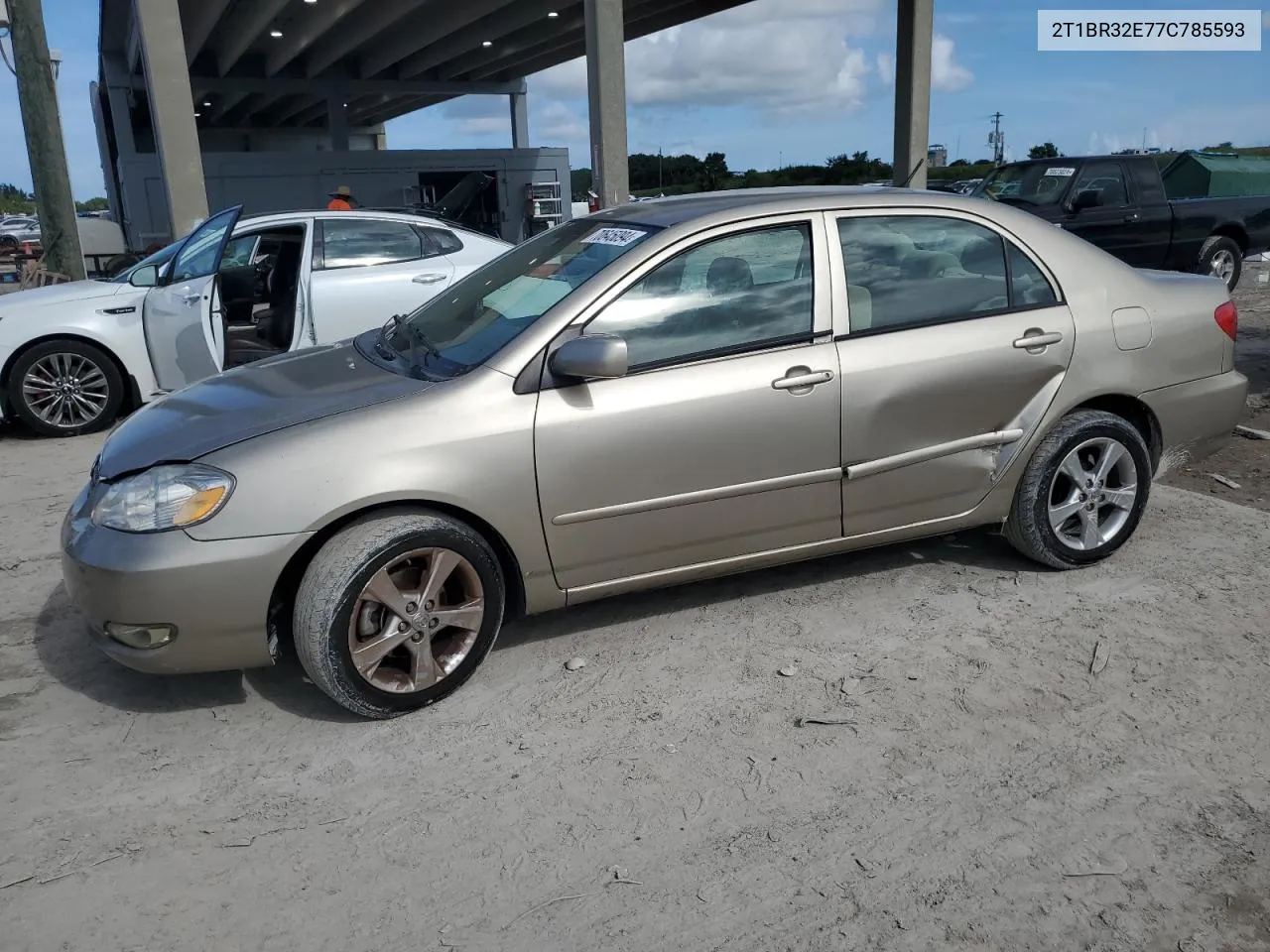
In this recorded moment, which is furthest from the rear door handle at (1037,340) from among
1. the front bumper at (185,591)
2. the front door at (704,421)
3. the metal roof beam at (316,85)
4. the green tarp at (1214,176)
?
the metal roof beam at (316,85)

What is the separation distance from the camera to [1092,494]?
13.8 feet

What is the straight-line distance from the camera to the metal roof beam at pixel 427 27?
22.2 meters

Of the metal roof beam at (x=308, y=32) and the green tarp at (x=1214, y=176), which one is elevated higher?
the metal roof beam at (x=308, y=32)

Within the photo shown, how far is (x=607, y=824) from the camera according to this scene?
276 centimetres

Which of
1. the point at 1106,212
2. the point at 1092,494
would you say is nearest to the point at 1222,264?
the point at 1106,212

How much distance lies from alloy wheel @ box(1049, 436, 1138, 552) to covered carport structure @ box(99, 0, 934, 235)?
35.8ft

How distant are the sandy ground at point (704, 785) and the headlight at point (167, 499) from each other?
0.73 meters

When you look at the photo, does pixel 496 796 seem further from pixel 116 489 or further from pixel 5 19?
pixel 5 19

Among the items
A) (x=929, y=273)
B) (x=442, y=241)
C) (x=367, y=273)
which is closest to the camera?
(x=929, y=273)

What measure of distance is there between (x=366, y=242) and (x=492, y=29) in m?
19.2

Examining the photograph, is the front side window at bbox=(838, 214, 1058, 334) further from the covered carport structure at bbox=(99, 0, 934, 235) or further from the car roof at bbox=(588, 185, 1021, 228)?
the covered carport structure at bbox=(99, 0, 934, 235)

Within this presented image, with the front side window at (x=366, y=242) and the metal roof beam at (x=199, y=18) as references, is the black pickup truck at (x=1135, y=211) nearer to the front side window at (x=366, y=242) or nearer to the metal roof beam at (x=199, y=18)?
the front side window at (x=366, y=242)

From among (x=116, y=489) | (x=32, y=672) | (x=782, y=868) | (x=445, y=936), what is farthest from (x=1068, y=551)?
(x=32, y=672)

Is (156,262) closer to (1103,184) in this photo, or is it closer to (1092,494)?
(1092,494)
